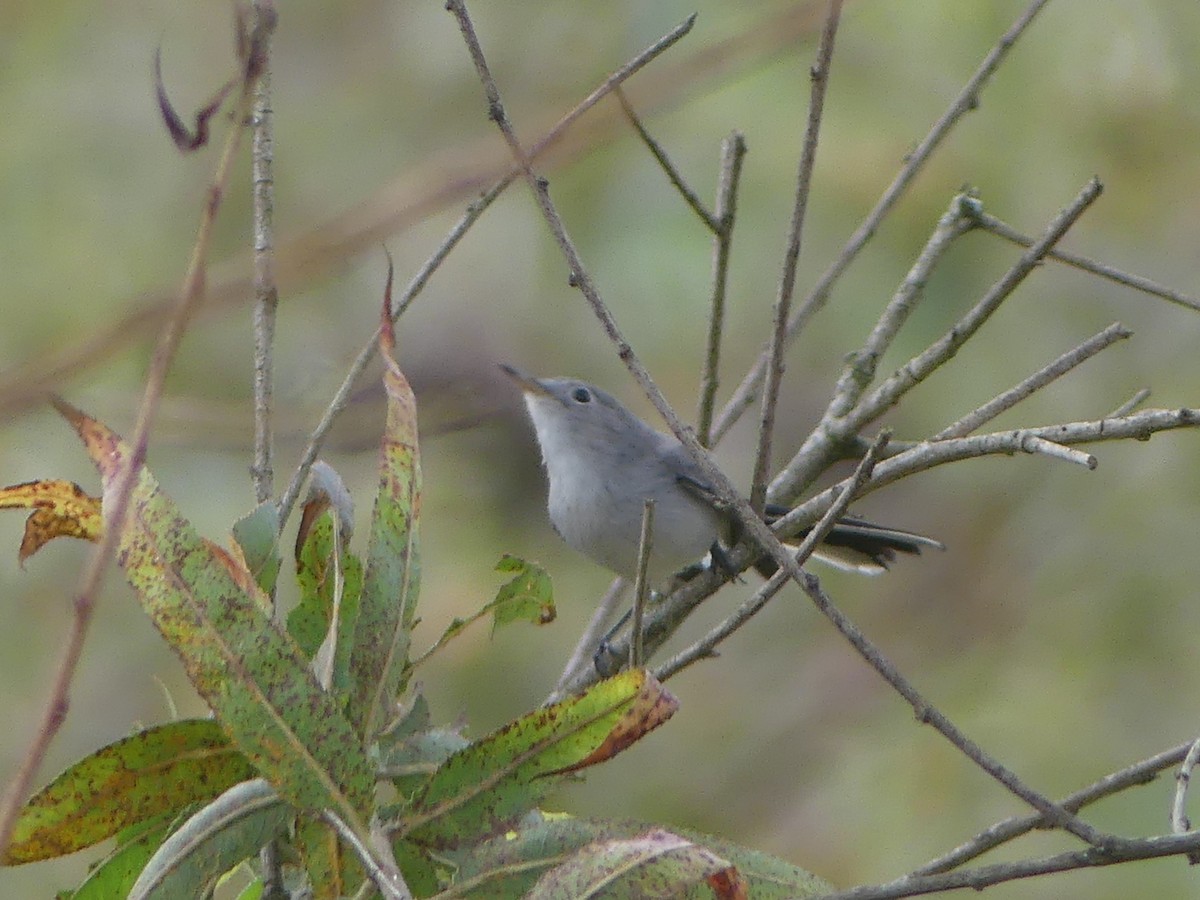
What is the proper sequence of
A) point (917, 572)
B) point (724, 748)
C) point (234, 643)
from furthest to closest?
point (917, 572)
point (724, 748)
point (234, 643)

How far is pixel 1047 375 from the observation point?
1786 millimetres

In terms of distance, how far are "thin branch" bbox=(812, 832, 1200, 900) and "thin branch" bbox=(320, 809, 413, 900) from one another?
348 mm

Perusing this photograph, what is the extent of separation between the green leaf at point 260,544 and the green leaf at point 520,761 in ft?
1.11

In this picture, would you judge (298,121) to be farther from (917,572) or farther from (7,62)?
(917,572)

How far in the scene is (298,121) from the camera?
22.7 feet

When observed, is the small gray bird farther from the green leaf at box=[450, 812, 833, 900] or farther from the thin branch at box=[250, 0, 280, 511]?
the green leaf at box=[450, 812, 833, 900]

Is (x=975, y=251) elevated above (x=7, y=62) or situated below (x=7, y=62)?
below

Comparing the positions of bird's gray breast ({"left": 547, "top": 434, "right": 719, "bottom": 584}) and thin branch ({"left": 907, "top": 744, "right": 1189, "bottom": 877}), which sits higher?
bird's gray breast ({"left": 547, "top": 434, "right": 719, "bottom": 584})

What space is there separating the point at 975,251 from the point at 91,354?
5.28 metres

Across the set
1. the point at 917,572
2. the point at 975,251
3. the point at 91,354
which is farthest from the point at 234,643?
the point at 917,572

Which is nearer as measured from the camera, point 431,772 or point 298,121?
point 431,772

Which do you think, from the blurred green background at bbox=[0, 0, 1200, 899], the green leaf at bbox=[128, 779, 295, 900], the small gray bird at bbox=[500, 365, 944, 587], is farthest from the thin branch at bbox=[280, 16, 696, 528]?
the blurred green background at bbox=[0, 0, 1200, 899]

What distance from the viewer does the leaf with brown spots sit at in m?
1.35

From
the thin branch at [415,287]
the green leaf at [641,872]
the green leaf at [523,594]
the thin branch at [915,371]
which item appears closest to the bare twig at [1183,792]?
the green leaf at [641,872]
